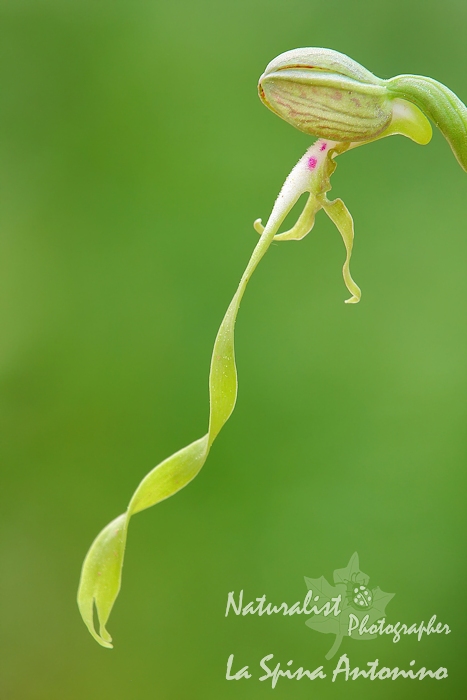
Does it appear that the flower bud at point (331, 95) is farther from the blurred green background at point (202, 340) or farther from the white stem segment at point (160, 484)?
the blurred green background at point (202, 340)

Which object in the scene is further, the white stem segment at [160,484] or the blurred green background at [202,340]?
the blurred green background at [202,340]

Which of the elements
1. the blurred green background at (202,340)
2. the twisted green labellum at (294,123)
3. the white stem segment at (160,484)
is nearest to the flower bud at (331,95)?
the twisted green labellum at (294,123)

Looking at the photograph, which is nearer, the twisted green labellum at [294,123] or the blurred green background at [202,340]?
the twisted green labellum at [294,123]

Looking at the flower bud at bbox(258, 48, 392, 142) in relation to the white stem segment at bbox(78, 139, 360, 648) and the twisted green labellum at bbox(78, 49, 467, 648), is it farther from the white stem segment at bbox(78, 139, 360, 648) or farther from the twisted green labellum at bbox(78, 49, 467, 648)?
the white stem segment at bbox(78, 139, 360, 648)

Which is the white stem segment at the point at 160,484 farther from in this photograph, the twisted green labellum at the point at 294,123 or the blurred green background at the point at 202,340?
the blurred green background at the point at 202,340

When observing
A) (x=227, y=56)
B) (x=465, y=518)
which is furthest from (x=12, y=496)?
(x=227, y=56)

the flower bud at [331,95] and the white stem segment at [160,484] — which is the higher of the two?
the flower bud at [331,95]

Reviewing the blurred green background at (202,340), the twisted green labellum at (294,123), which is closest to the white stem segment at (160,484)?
the twisted green labellum at (294,123)

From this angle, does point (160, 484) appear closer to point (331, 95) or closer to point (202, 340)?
point (331, 95)
